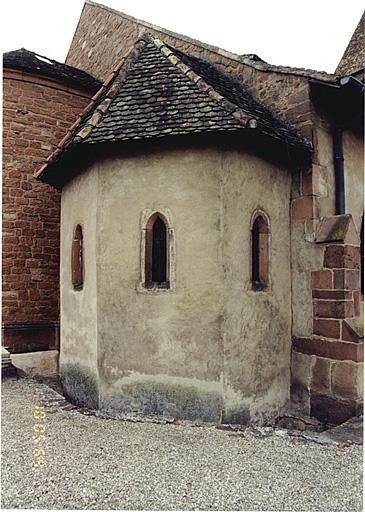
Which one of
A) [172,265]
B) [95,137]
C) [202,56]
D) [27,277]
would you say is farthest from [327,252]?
[27,277]

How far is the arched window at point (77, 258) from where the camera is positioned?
7.08 meters

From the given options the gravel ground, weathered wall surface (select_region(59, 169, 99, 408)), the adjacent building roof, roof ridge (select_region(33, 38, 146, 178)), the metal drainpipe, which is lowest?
the gravel ground

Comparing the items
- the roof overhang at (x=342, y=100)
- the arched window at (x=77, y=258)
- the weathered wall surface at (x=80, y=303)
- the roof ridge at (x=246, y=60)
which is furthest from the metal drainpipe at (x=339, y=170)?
the arched window at (x=77, y=258)

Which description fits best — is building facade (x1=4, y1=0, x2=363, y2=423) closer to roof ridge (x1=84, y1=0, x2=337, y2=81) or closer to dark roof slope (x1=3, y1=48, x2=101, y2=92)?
roof ridge (x1=84, y1=0, x2=337, y2=81)

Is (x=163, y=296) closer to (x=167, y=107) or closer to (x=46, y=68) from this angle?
(x=167, y=107)

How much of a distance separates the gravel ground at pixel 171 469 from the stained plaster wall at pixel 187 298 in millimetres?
535

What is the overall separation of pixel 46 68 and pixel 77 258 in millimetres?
4822

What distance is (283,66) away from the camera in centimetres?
711

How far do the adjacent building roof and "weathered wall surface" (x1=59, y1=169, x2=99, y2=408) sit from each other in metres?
9.45

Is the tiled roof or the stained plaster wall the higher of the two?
the tiled roof

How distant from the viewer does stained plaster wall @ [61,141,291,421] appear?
582 centimetres
